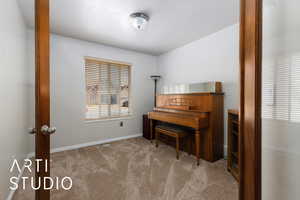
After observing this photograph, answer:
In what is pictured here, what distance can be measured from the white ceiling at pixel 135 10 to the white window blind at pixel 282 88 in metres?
1.47

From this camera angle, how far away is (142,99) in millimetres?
3857

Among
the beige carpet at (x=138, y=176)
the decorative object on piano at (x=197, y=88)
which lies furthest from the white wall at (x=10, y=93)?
the decorative object on piano at (x=197, y=88)

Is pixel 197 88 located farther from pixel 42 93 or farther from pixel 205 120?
pixel 42 93

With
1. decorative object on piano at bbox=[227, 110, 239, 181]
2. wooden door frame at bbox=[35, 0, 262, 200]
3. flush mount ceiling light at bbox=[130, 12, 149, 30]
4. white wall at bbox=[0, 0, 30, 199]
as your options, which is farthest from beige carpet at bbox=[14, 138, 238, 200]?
flush mount ceiling light at bbox=[130, 12, 149, 30]

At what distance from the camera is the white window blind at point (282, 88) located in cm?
67

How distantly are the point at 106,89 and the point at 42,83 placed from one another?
2.60 meters

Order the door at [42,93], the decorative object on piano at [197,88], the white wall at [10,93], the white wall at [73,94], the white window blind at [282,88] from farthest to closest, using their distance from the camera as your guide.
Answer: the white wall at [73,94], the decorative object on piano at [197,88], the white wall at [10,93], the door at [42,93], the white window blind at [282,88]

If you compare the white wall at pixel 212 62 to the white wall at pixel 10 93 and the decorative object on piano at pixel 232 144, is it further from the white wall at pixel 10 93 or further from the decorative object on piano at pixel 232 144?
the white wall at pixel 10 93

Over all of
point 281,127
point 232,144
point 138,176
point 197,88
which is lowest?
point 138,176

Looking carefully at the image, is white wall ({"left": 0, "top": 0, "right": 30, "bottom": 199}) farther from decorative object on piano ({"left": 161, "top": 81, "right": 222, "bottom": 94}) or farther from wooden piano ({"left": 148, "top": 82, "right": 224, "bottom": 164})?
decorative object on piano ({"left": 161, "top": 81, "right": 222, "bottom": 94})

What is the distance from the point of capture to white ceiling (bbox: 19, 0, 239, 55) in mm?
1777

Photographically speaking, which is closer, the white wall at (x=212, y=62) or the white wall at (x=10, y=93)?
the white wall at (x=10, y=93)

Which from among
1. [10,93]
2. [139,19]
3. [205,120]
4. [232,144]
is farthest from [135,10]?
[232,144]

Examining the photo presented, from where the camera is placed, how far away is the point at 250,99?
0.71 metres
